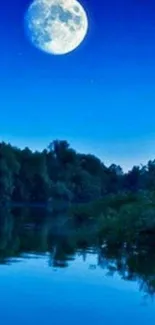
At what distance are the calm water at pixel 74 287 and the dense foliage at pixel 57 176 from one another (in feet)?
215

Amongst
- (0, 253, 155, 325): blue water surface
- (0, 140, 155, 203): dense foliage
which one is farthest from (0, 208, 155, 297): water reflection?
(0, 140, 155, 203): dense foliage

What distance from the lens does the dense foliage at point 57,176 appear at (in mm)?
89006

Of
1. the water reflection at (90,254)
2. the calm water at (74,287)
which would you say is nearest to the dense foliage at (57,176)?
the water reflection at (90,254)

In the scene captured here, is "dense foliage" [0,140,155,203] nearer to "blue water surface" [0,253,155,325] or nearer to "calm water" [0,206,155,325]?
"calm water" [0,206,155,325]

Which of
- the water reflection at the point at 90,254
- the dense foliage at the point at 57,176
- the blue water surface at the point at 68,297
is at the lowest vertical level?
the blue water surface at the point at 68,297

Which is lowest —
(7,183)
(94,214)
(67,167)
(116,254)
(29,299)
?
(29,299)

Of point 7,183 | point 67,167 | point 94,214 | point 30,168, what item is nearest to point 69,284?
point 94,214

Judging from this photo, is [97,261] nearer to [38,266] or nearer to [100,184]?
[38,266]

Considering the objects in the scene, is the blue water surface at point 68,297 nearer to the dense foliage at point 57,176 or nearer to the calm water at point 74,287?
the calm water at point 74,287

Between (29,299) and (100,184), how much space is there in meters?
114

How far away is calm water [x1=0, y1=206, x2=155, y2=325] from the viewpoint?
8672 mm

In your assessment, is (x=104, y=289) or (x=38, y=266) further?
(x=38, y=266)

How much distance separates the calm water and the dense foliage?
65530 mm

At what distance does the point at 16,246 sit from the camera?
1830 cm
